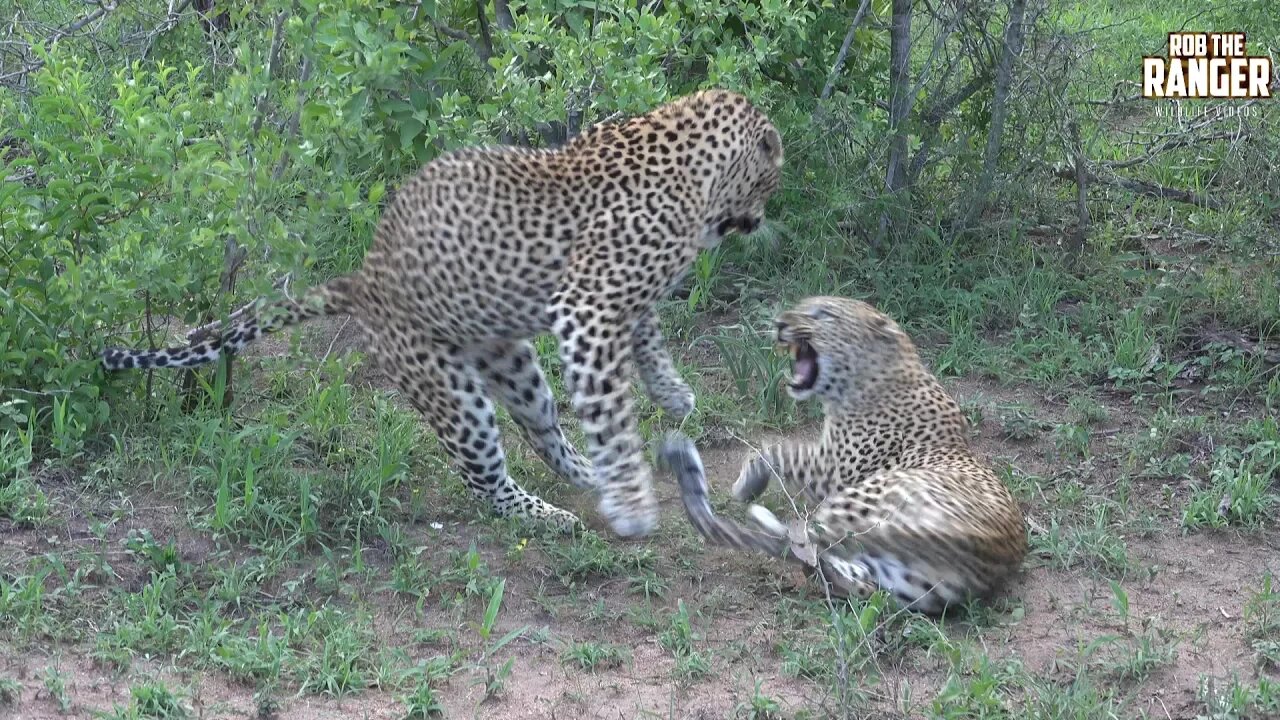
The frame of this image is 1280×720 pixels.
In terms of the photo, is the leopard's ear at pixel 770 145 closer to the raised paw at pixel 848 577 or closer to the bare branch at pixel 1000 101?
the raised paw at pixel 848 577

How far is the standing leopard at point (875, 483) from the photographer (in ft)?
16.1

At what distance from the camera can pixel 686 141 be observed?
561cm

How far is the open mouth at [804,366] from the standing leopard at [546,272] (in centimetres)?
54

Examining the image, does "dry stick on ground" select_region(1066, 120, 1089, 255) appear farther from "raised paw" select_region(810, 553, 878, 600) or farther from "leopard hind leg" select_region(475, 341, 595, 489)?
"raised paw" select_region(810, 553, 878, 600)

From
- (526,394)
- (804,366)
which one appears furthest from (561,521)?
(804,366)

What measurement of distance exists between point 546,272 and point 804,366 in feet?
3.54

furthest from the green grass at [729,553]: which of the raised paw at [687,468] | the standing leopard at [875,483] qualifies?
the raised paw at [687,468]

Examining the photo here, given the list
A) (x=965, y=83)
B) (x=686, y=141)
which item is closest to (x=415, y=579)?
(x=686, y=141)

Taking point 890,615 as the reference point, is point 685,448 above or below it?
above

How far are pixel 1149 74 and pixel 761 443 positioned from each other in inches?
136

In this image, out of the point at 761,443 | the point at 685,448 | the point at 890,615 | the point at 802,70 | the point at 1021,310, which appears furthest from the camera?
the point at 802,70

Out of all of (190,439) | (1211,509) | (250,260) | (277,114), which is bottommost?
(1211,509)

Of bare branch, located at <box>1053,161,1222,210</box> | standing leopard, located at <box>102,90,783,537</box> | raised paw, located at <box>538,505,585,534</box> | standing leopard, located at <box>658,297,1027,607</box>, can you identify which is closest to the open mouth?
standing leopard, located at <box>658,297,1027,607</box>

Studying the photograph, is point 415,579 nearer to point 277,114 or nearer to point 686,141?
point 686,141
